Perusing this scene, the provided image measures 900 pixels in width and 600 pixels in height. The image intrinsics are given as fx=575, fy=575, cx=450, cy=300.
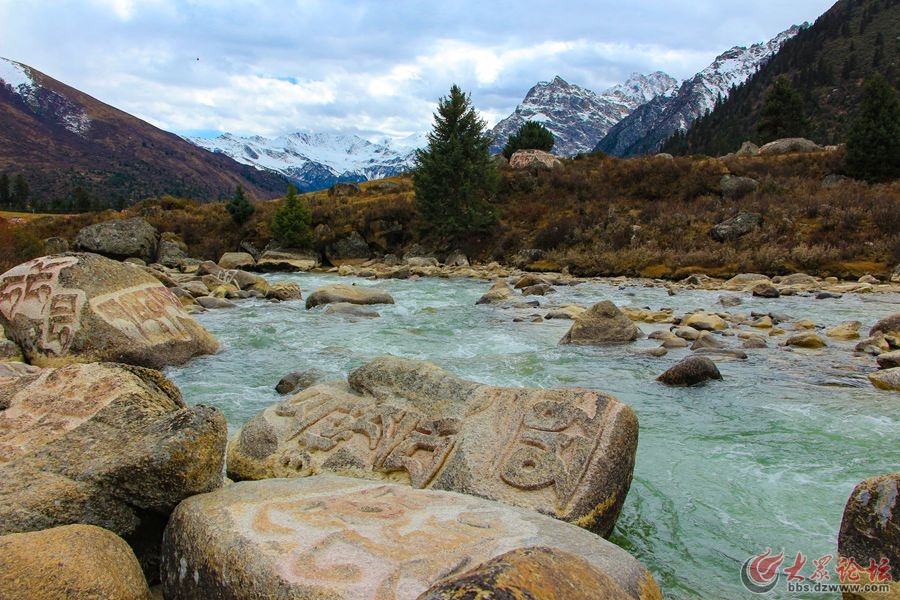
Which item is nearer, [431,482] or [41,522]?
[41,522]

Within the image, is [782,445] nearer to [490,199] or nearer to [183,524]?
[183,524]

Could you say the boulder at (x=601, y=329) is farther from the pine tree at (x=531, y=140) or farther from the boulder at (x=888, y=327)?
the pine tree at (x=531, y=140)

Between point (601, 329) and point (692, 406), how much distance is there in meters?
3.52

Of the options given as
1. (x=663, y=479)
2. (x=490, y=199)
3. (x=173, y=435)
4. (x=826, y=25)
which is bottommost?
(x=663, y=479)

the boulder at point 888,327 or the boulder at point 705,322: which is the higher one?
the boulder at point 888,327

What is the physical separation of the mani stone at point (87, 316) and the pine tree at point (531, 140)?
3722cm

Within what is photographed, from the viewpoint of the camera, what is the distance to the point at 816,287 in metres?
16.8

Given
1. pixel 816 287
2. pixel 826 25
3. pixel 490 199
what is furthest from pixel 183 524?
pixel 826 25

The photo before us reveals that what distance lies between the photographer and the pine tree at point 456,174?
100 ft

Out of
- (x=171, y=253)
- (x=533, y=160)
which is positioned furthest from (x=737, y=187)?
(x=171, y=253)

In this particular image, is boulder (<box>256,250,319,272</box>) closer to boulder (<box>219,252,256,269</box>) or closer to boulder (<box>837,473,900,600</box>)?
boulder (<box>219,252,256,269</box>)

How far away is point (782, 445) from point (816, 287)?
13836 millimetres

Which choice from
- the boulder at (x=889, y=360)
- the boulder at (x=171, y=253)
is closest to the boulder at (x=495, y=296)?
the boulder at (x=889, y=360)

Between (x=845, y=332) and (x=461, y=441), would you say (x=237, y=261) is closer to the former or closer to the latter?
(x=845, y=332)
